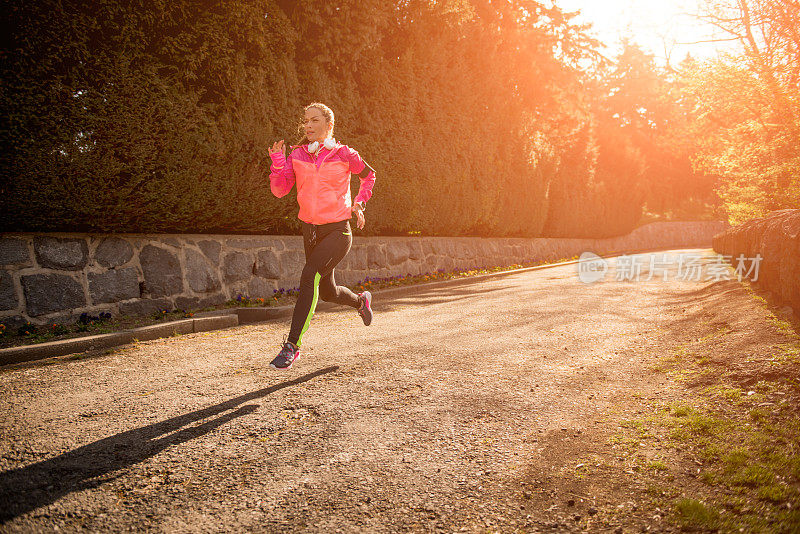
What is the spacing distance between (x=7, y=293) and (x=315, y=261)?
3746 millimetres

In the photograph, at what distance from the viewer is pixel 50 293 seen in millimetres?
5711

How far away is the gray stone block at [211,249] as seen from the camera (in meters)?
7.45

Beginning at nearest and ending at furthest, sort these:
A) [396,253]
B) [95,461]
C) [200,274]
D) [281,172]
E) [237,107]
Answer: [95,461] < [281,172] < [200,274] < [237,107] < [396,253]

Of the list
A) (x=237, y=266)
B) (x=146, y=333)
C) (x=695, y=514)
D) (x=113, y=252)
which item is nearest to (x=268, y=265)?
(x=237, y=266)

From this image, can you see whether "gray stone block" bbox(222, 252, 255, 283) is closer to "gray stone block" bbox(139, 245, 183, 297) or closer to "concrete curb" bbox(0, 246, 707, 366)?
"gray stone block" bbox(139, 245, 183, 297)

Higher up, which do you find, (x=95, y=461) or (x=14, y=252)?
(x=14, y=252)

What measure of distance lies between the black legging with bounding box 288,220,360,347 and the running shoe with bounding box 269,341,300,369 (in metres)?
0.06

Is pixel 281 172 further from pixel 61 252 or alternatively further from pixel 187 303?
pixel 187 303

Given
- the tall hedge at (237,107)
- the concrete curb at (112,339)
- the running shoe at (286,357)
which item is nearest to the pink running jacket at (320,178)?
the running shoe at (286,357)

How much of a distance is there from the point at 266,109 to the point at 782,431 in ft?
25.5

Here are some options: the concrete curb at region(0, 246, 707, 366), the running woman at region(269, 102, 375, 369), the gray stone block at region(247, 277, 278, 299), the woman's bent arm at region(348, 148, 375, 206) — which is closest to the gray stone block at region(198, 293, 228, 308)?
the gray stone block at region(247, 277, 278, 299)

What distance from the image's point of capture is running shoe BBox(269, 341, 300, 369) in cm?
404

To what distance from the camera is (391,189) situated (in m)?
11.3

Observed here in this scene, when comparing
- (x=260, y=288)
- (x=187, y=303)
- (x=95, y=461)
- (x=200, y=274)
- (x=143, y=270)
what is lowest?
(x=95, y=461)
